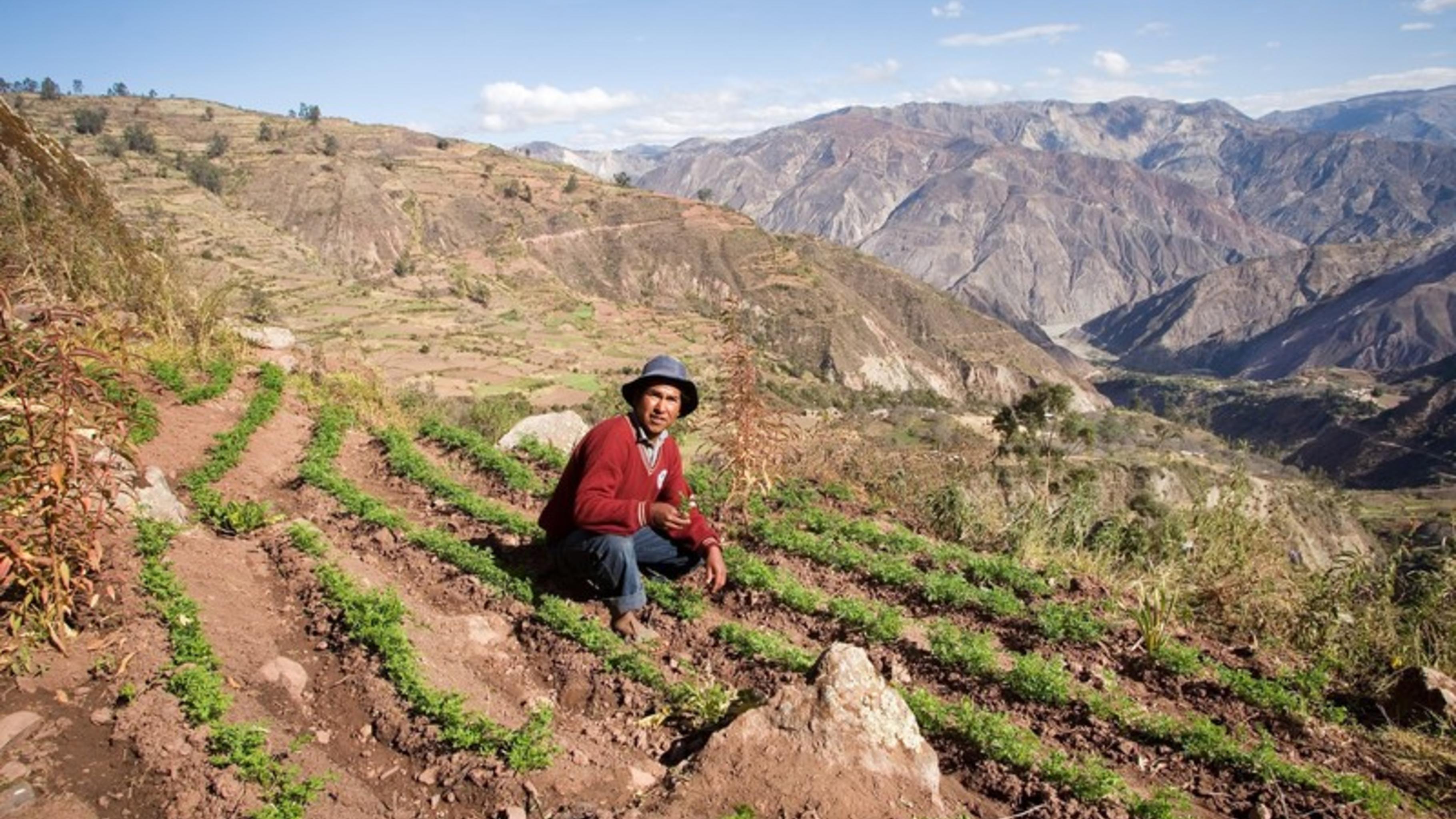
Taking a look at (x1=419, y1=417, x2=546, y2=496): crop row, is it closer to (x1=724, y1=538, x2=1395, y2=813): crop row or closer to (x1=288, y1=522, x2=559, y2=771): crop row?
(x1=288, y1=522, x2=559, y2=771): crop row

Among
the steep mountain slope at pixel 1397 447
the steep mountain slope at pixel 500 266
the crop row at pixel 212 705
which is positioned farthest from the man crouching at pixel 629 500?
the steep mountain slope at pixel 1397 447

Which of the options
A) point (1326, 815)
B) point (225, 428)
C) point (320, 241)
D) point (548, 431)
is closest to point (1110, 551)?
point (1326, 815)

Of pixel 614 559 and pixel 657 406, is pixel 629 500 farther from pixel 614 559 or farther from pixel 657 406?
pixel 657 406

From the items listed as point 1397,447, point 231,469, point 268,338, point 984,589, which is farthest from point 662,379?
point 1397,447

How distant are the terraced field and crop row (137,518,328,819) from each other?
15 mm

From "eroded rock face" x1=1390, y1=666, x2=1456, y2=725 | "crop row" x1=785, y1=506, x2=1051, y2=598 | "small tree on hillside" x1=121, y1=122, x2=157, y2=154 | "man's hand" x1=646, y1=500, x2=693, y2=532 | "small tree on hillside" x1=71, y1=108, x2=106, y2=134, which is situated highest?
"small tree on hillside" x1=71, y1=108, x2=106, y2=134

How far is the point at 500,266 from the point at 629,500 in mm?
98911

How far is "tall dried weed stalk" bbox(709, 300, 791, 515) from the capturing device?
7.76m

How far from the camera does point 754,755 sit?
12.4ft

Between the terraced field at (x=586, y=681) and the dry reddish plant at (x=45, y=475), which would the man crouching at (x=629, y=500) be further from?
the dry reddish plant at (x=45, y=475)

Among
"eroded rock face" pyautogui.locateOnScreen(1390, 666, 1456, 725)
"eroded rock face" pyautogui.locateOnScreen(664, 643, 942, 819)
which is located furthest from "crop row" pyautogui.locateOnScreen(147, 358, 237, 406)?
"eroded rock face" pyautogui.locateOnScreen(1390, 666, 1456, 725)

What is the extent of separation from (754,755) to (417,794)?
5.61 ft

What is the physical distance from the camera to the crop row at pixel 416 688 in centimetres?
400

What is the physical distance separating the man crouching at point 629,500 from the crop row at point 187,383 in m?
6.58
